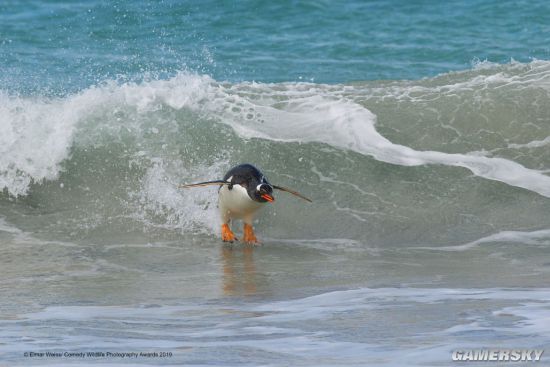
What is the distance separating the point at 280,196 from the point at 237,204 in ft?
5.37

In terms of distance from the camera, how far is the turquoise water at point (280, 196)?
20.2 ft

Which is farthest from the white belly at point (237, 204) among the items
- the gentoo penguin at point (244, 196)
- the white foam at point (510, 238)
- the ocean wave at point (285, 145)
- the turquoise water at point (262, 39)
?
the turquoise water at point (262, 39)

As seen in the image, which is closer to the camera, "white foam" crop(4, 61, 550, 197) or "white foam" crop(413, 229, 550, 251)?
"white foam" crop(413, 229, 550, 251)

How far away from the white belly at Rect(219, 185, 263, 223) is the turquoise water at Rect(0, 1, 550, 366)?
35 cm

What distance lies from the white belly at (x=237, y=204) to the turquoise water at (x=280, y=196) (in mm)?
352

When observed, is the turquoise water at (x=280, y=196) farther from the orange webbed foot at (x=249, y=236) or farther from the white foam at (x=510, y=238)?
the orange webbed foot at (x=249, y=236)

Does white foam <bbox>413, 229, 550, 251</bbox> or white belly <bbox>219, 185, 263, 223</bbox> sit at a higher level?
white belly <bbox>219, 185, 263, 223</bbox>

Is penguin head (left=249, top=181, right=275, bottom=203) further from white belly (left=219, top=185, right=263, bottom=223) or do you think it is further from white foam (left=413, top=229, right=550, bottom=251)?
white foam (left=413, top=229, right=550, bottom=251)

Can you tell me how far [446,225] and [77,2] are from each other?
13.1 meters

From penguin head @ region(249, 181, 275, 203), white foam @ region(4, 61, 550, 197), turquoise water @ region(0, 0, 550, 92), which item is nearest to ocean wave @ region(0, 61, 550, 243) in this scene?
white foam @ region(4, 61, 550, 197)

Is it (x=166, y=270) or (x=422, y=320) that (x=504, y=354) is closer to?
(x=422, y=320)

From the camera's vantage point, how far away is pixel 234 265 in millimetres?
8828

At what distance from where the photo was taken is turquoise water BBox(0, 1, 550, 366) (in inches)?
243

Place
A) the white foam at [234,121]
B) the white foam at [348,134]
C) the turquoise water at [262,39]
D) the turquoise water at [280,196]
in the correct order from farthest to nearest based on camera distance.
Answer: the turquoise water at [262,39] < the white foam at [234,121] < the white foam at [348,134] < the turquoise water at [280,196]
